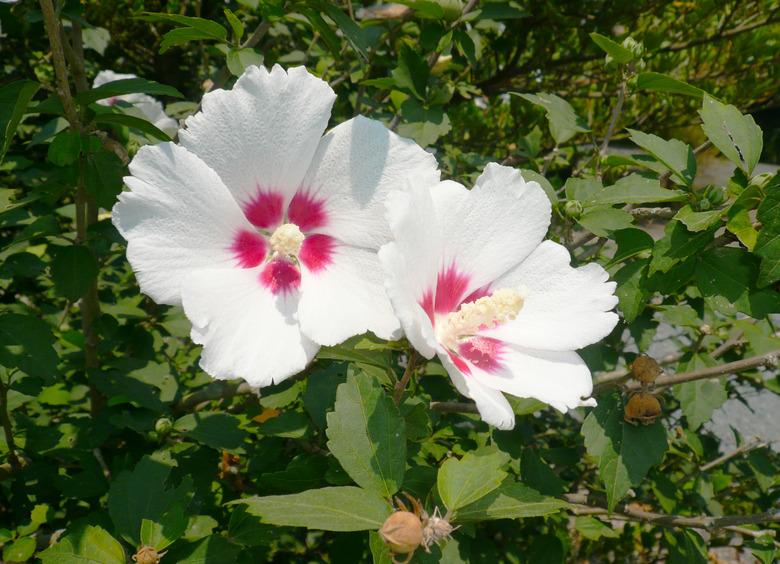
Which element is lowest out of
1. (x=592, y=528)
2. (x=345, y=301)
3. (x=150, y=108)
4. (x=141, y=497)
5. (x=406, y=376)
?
(x=592, y=528)

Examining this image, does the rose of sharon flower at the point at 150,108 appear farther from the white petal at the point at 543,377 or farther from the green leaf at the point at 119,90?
the white petal at the point at 543,377

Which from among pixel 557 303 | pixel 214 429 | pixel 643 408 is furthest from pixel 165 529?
pixel 643 408

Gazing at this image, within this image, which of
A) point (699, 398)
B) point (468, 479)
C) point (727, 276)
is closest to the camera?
point (468, 479)

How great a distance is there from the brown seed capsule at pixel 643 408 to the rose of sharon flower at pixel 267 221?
70 centimetres

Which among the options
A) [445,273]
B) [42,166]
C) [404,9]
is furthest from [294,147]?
[42,166]

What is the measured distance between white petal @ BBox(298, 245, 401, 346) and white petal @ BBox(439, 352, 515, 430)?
0.48 ft

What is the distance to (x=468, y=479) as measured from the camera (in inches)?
45.3

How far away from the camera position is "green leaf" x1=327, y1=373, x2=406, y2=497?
120 cm

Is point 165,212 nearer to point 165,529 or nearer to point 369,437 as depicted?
point 369,437

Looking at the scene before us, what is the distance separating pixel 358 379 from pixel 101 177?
3.09 ft

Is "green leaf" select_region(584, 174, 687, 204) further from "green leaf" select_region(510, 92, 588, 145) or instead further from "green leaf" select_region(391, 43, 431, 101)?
"green leaf" select_region(391, 43, 431, 101)

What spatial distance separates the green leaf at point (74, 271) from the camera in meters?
1.87

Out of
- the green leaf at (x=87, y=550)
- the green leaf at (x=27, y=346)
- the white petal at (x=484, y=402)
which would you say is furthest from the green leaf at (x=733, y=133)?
the green leaf at (x=27, y=346)

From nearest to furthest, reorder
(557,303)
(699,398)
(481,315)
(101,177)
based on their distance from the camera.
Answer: (481,315) → (557,303) → (101,177) → (699,398)
